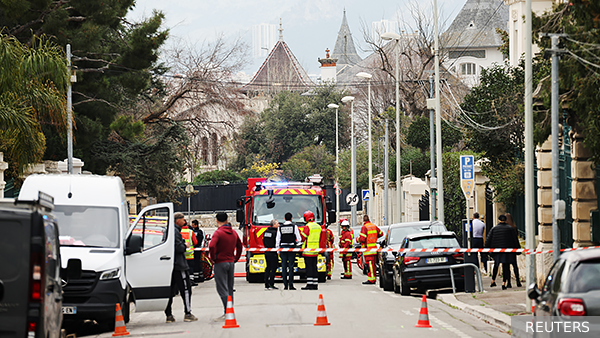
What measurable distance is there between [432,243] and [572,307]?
1031 centimetres

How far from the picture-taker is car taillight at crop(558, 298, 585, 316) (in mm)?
7254

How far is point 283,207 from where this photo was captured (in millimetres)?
22047

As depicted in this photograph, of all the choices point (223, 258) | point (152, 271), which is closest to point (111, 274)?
point (152, 271)

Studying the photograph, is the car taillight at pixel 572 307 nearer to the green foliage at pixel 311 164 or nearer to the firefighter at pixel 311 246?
the firefighter at pixel 311 246

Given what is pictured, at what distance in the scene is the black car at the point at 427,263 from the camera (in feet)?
56.8

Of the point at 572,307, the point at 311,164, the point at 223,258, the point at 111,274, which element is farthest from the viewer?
the point at 311,164

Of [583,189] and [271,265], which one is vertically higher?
[583,189]

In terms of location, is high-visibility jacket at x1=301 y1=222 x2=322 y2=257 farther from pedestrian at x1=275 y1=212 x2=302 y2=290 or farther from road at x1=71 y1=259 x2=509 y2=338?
road at x1=71 y1=259 x2=509 y2=338

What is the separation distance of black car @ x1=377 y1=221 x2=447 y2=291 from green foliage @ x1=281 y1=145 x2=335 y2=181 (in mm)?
48671

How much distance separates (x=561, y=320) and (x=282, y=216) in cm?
1480

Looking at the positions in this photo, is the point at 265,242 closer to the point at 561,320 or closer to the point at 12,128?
the point at 12,128

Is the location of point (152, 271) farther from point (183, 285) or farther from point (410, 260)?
point (410, 260)

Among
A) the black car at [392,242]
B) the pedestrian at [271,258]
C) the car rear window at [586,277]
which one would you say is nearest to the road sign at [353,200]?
the black car at [392,242]

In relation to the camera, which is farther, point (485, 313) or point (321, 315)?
point (485, 313)
